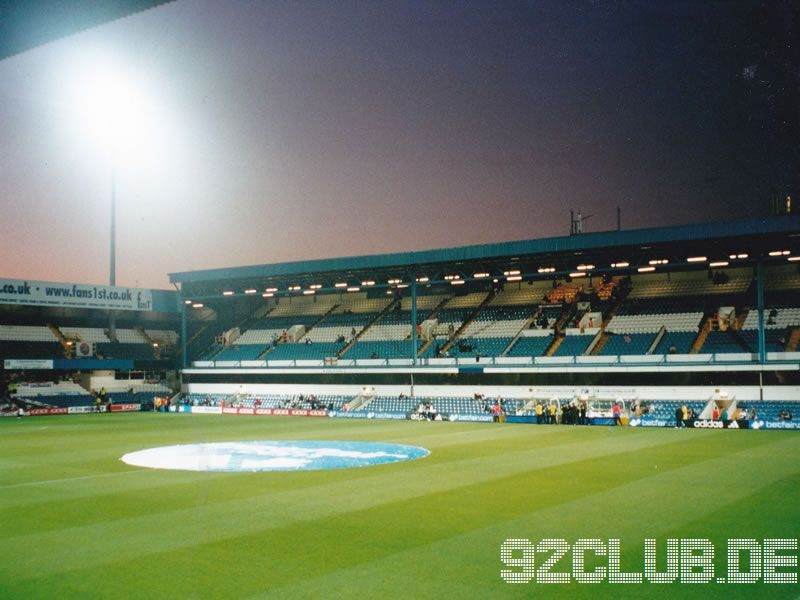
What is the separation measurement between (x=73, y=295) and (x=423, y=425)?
28.3m

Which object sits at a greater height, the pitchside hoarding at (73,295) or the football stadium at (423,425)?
the pitchside hoarding at (73,295)

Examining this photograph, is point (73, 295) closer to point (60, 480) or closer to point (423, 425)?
point (423, 425)

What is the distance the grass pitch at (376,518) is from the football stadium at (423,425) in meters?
0.08

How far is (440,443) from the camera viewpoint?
28.4m

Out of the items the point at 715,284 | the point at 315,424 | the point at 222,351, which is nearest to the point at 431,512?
the point at 315,424

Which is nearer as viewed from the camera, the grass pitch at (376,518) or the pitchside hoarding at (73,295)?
the grass pitch at (376,518)

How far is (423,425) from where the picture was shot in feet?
127

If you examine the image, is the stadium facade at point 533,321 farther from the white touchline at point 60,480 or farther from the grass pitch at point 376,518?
the white touchline at point 60,480

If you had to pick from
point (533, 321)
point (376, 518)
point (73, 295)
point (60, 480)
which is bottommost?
point (60, 480)

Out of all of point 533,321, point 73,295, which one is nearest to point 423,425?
point 533,321

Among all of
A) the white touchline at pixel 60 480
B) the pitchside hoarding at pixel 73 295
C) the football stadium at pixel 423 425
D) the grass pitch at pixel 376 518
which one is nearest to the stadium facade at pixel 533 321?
the football stadium at pixel 423 425

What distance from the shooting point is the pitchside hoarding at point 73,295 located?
4900 cm

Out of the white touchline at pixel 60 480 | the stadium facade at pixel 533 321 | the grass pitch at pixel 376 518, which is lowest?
the white touchline at pixel 60 480

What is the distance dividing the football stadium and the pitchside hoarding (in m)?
0.16
